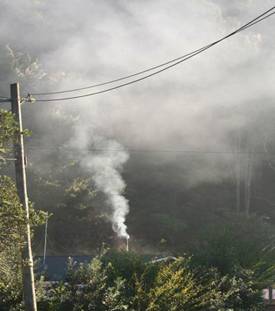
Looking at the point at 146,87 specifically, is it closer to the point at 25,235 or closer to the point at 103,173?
the point at 103,173

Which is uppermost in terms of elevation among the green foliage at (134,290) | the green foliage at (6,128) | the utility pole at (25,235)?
the green foliage at (6,128)

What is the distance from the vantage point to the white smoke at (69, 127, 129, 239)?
32.4 metres

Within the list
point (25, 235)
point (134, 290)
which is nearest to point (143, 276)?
point (134, 290)

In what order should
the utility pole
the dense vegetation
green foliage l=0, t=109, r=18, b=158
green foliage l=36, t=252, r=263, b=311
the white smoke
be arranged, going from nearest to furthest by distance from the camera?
1. green foliage l=0, t=109, r=18, b=158
2. the dense vegetation
3. the utility pole
4. green foliage l=36, t=252, r=263, b=311
5. the white smoke

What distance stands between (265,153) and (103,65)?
15.9m

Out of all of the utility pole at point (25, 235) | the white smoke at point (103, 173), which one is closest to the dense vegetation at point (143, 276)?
the utility pole at point (25, 235)

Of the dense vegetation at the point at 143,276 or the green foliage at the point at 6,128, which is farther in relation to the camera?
the dense vegetation at the point at 143,276

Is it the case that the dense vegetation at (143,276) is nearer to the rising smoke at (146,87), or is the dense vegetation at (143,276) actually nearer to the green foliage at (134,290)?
the green foliage at (134,290)

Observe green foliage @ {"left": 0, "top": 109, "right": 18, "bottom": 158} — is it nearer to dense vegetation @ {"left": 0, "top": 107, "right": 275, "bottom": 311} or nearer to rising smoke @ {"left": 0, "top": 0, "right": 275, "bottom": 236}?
dense vegetation @ {"left": 0, "top": 107, "right": 275, "bottom": 311}

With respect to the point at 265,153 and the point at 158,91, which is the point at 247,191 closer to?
the point at 265,153

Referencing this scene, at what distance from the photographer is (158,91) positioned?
47.1m

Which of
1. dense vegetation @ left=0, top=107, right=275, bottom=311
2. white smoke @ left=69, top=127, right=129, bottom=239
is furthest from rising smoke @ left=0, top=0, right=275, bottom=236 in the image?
dense vegetation @ left=0, top=107, right=275, bottom=311

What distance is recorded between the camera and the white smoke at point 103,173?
32.4 m

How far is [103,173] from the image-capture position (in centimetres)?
3409
